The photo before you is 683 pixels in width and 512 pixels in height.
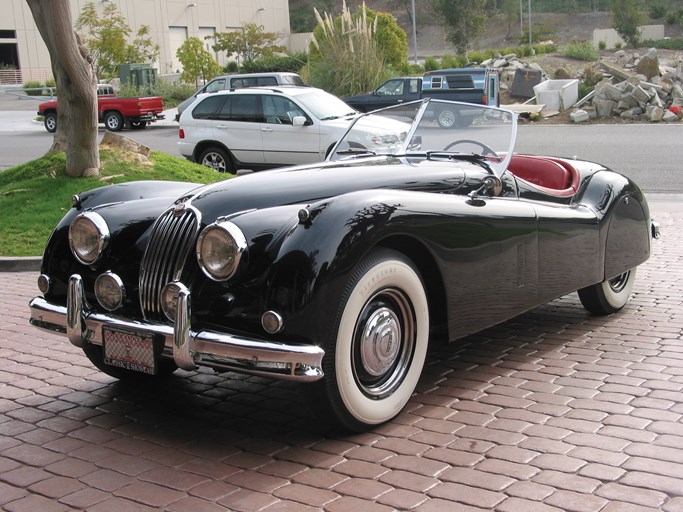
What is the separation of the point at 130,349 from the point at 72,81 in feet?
22.1

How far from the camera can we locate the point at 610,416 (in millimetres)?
4180

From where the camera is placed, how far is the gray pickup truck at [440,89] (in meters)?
24.0

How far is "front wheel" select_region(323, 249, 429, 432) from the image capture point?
12.3 feet

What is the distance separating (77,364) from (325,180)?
209 cm

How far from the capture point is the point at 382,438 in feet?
13.0

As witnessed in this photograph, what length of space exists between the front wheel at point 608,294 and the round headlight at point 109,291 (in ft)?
10.9

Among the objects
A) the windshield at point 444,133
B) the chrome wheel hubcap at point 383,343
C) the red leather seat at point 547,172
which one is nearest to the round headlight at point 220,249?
the chrome wheel hubcap at point 383,343

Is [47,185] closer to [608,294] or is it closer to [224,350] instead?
[608,294]

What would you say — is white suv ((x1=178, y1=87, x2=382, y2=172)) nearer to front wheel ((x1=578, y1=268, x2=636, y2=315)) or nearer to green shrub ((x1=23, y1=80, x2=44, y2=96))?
front wheel ((x1=578, y1=268, x2=636, y2=315))

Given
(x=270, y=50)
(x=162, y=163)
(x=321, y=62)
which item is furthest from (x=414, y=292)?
(x=270, y=50)

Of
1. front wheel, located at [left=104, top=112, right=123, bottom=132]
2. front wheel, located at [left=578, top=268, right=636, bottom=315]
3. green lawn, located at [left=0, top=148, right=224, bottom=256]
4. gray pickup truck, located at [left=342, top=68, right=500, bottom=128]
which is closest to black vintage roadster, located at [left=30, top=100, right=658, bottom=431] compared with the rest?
front wheel, located at [left=578, top=268, right=636, bottom=315]

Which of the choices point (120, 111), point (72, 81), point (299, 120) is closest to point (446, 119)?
point (72, 81)

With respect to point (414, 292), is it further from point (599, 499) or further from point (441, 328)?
point (599, 499)

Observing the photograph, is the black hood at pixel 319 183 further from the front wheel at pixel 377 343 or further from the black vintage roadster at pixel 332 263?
the front wheel at pixel 377 343
